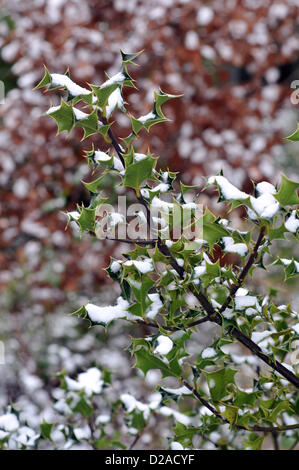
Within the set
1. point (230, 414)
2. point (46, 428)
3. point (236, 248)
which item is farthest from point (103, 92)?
point (46, 428)

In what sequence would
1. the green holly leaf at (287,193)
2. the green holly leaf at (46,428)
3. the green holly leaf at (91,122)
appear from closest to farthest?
the green holly leaf at (287,193), the green holly leaf at (91,122), the green holly leaf at (46,428)

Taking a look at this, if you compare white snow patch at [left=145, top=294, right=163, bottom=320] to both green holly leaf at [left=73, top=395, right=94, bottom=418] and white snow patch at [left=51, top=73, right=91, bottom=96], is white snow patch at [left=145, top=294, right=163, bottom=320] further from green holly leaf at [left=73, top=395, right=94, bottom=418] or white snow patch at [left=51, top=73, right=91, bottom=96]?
green holly leaf at [left=73, top=395, right=94, bottom=418]

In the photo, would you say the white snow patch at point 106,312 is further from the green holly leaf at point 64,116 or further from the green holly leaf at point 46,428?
the green holly leaf at point 46,428

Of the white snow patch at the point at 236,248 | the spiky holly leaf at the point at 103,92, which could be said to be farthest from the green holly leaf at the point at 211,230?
the spiky holly leaf at the point at 103,92

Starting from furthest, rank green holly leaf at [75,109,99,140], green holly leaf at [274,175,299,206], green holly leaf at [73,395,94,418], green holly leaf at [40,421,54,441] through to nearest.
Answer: green holly leaf at [73,395,94,418] → green holly leaf at [40,421,54,441] → green holly leaf at [75,109,99,140] → green holly leaf at [274,175,299,206]

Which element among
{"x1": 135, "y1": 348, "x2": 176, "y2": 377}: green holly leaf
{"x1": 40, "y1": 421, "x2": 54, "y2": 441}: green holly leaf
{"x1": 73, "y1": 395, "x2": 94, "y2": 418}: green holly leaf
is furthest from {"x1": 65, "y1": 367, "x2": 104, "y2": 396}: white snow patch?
{"x1": 135, "y1": 348, "x2": 176, "y2": 377}: green holly leaf

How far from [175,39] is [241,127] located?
1.92ft

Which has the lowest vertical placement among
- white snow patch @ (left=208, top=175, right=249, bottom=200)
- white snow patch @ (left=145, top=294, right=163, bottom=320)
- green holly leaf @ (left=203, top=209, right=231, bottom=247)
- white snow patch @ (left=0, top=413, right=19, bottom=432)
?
white snow patch @ (left=0, top=413, right=19, bottom=432)

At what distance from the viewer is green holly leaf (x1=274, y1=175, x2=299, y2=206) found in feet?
2.28

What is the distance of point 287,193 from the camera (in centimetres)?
71

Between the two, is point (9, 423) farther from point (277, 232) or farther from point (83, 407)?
point (277, 232)

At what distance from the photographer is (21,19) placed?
2.79 metres

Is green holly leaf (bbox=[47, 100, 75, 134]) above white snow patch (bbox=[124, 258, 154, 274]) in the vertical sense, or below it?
above

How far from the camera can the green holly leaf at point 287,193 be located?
0.70m
